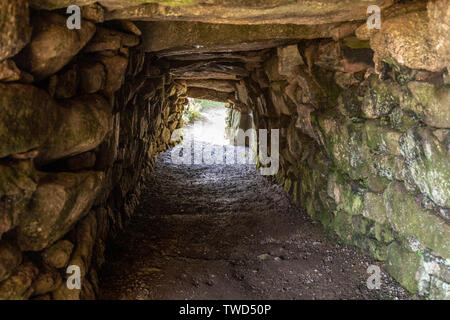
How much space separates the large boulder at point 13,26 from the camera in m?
1.60

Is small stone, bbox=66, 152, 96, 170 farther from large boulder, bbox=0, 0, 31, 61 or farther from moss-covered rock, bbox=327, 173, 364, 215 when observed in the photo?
moss-covered rock, bbox=327, 173, 364, 215

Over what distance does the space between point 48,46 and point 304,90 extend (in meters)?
2.74

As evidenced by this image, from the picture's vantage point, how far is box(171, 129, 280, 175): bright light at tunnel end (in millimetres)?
6067

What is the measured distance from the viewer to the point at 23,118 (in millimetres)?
1748

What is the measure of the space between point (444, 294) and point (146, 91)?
159 inches

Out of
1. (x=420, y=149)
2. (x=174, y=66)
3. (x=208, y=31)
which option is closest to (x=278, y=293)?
(x=420, y=149)

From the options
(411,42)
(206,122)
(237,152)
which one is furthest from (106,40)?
(206,122)

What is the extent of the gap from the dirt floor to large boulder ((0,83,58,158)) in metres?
1.25

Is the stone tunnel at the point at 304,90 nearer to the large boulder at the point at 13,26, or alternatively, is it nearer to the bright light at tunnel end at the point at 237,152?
the large boulder at the point at 13,26

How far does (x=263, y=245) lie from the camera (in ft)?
11.5

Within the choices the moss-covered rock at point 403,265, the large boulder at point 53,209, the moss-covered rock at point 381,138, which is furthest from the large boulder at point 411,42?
the large boulder at point 53,209

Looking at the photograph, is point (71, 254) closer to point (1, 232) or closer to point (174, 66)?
point (1, 232)

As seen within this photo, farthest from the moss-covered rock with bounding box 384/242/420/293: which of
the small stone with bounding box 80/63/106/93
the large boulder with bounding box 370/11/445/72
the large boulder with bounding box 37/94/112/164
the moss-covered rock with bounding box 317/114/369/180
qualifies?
the small stone with bounding box 80/63/106/93

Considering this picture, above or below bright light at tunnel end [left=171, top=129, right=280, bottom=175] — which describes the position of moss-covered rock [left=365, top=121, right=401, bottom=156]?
above
